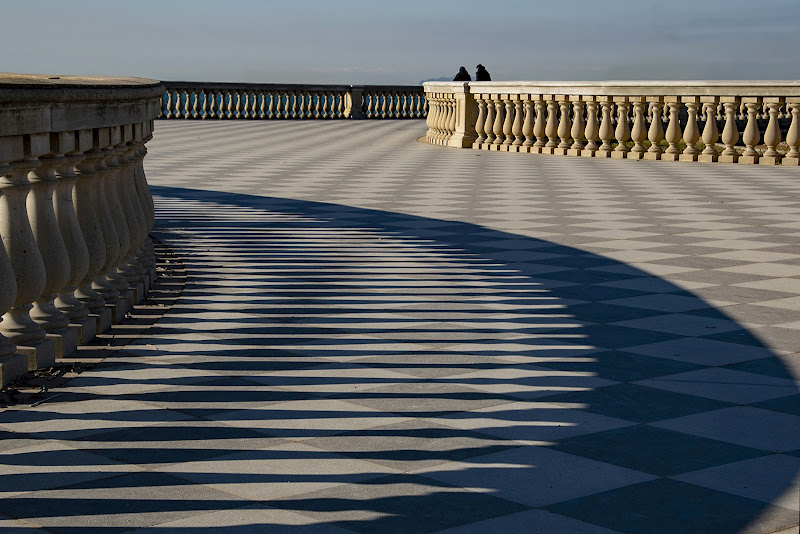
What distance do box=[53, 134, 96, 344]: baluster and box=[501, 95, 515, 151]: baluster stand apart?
17784 mm

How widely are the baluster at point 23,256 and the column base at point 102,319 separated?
2.54ft

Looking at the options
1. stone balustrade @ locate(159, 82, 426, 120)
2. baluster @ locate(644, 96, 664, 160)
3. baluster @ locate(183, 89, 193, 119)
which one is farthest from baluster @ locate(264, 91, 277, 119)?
baluster @ locate(644, 96, 664, 160)

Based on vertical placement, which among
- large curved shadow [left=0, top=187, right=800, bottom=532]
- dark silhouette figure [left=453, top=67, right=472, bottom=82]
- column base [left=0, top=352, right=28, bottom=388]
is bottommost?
large curved shadow [left=0, top=187, right=800, bottom=532]

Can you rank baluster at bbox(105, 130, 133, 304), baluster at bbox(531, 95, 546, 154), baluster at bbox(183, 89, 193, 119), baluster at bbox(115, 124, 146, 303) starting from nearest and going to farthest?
baluster at bbox(105, 130, 133, 304) → baluster at bbox(115, 124, 146, 303) → baluster at bbox(531, 95, 546, 154) → baluster at bbox(183, 89, 193, 119)

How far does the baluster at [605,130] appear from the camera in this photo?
2066 cm

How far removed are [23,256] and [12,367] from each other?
1.64ft

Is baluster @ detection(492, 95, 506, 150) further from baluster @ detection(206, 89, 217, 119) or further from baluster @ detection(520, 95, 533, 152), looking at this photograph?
baluster @ detection(206, 89, 217, 119)

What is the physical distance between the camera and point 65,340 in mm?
5734

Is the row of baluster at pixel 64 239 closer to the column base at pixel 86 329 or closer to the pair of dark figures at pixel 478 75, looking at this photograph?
the column base at pixel 86 329

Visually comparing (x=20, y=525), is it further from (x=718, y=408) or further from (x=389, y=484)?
(x=718, y=408)

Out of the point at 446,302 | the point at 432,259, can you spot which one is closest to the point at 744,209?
the point at 432,259

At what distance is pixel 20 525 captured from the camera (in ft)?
11.8

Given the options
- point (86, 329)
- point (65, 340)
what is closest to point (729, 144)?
point (86, 329)

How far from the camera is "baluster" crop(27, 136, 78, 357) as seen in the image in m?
5.39
